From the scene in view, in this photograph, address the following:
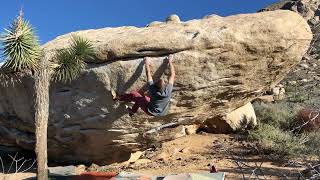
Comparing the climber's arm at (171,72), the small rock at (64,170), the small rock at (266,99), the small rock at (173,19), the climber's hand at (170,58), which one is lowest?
the small rock at (64,170)

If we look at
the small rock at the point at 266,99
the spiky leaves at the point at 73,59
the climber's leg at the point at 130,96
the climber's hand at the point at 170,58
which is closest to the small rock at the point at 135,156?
the spiky leaves at the point at 73,59

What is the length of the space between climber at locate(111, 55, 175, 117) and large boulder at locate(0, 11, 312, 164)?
0.28m

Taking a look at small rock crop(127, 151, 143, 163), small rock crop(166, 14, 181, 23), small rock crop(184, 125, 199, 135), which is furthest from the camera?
small rock crop(184, 125, 199, 135)

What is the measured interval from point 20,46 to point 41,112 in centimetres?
→ 152

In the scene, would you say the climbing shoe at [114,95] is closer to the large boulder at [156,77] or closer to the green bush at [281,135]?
the large boulder at [156,77]

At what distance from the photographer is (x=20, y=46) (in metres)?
10.5

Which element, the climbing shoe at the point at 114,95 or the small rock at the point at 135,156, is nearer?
the climbing shoe at the point at 114,95

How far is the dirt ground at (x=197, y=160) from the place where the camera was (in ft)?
38.9

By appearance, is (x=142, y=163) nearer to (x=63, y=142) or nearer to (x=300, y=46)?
(x=63, y=142)

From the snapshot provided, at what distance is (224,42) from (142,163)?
486cm

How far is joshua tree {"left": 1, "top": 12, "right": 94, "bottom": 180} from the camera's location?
10570 millimetres

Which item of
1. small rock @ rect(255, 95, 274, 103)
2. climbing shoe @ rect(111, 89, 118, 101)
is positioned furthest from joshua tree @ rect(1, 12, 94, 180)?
small rock @ rect(255, 95, 274, 103)

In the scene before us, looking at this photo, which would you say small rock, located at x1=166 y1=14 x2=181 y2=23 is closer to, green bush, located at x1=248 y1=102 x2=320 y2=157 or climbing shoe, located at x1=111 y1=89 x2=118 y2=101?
climbing shoe, located at x1=111 y1=89 x2=118 y2=101

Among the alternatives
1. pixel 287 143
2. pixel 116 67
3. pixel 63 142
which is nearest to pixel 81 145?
pixel 63 142
